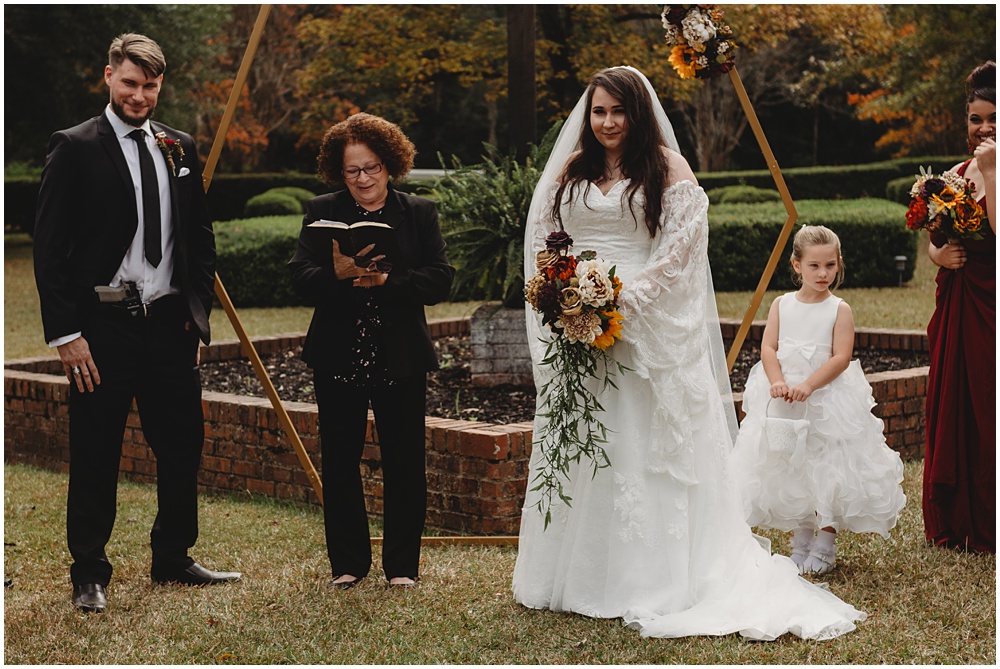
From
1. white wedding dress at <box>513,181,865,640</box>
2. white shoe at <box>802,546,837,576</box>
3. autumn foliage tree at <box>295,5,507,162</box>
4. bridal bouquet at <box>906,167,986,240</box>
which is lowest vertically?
white shoe at <box>802,546,837,576</box>

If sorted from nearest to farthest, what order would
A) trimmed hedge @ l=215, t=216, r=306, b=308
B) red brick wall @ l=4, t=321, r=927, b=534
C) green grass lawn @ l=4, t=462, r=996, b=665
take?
green grass lawn @ l=4, t=462, r=996, b=665 → red brick wall @ l=4, t=321, r=927, b=534 → trimmed hedge @ l=215, t=216, r=306, b=308

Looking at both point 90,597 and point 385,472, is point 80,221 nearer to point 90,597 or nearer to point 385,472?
point 90,597

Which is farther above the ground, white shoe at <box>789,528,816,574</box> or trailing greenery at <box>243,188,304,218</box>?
trailing greenery at <box>243,188,304,218</box>

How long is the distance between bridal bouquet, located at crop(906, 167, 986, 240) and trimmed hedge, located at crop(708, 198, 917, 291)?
8.56 meters

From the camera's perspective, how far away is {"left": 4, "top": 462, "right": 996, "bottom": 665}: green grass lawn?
12.2 ft

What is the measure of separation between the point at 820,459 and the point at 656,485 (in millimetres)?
930

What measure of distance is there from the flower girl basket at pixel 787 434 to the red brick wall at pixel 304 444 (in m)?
1.18

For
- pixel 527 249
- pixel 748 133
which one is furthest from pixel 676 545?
pixel 748 133

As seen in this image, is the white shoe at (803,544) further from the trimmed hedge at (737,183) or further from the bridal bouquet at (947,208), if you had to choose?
the trimmed hedge at (737,183)

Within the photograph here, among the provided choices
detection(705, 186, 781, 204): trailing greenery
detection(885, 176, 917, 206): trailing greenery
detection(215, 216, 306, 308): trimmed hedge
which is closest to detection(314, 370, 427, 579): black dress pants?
detection(215, 216, 306, 308): trimmed hedge

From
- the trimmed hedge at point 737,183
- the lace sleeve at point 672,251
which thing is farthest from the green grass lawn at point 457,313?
the trimmed hedge at point 737,183

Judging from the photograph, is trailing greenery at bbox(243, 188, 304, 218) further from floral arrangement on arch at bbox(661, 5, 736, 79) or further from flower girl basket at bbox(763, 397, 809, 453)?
flower girl basket at bbox(763, 397, 809, 453)

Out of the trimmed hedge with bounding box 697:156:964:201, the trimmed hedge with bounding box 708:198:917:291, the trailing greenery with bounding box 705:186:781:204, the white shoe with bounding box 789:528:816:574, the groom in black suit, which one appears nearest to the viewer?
the groom in black suit

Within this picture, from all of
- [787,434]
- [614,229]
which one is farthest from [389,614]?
[787,434]
